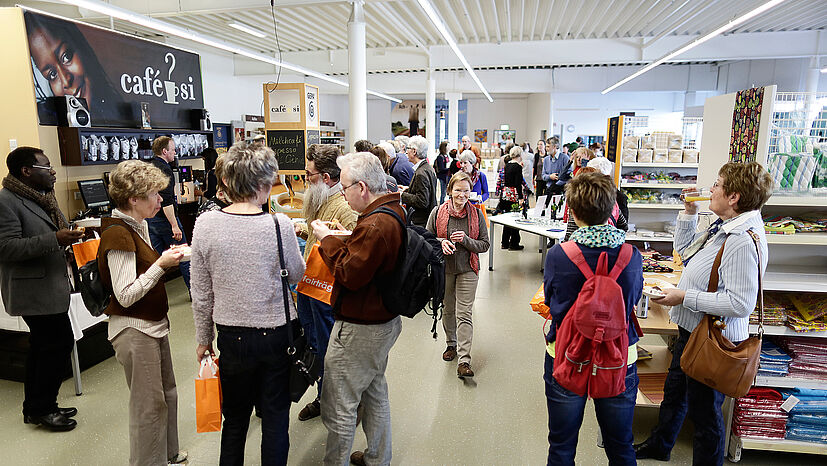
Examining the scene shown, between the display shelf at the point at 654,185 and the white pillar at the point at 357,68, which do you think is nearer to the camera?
the display shelf at the point at 654,185

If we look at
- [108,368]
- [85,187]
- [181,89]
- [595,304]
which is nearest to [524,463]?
[595,304]

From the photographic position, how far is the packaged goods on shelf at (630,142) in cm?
616

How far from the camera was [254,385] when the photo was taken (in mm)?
2113

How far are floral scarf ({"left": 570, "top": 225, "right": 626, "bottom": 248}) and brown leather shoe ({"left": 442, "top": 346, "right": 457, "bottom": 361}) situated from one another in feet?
7.88

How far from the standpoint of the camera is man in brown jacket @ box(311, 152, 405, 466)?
6.70ft

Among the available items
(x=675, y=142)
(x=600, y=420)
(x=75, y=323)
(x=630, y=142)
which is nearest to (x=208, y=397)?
(x=600, y=420)

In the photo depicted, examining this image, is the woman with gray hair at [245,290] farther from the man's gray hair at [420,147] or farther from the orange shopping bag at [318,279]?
the man's gray hair at [420,147]

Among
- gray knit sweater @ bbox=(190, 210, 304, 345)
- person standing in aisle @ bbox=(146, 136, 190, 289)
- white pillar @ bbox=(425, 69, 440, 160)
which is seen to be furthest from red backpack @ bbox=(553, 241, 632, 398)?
white pillar @ bbox=(425, 69, 440, 160)

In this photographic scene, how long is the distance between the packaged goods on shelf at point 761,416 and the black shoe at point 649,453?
1.40ft

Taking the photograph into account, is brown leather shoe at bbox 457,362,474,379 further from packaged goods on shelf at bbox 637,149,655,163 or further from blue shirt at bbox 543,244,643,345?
packaged goods on shelf at bbox 637,149,655,163

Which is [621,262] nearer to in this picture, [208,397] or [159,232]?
[208,397]

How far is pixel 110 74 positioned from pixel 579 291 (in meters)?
6.45

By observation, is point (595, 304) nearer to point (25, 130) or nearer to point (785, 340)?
point (785, 340)

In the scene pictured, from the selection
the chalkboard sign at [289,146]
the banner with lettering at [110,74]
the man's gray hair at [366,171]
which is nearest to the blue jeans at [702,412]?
the man's gray hair at [366,171]
